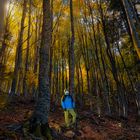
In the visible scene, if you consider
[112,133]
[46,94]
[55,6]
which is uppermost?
[55,6]

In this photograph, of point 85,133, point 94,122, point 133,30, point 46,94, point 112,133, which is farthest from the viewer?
point 94,122

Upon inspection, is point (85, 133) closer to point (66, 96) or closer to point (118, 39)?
point (66, 96)

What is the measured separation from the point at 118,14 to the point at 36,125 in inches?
520

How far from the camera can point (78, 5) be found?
60.2 ft

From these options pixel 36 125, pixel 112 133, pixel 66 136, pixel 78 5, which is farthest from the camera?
pixel 78 5

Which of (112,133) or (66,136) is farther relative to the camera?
(112,133)

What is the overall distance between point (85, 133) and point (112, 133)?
1.83 m

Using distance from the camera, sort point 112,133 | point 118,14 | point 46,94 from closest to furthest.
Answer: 1. point 46,94
2. point 112,133
3. point 118,14

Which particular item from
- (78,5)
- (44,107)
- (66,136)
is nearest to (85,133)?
(66,136)

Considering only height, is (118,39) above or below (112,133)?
above

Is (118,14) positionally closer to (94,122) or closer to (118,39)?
(118,39)

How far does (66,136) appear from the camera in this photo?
778 centimetres

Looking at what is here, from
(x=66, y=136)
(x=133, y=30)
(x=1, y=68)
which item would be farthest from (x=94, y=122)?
(x=1, y=68)

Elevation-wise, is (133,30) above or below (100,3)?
below
